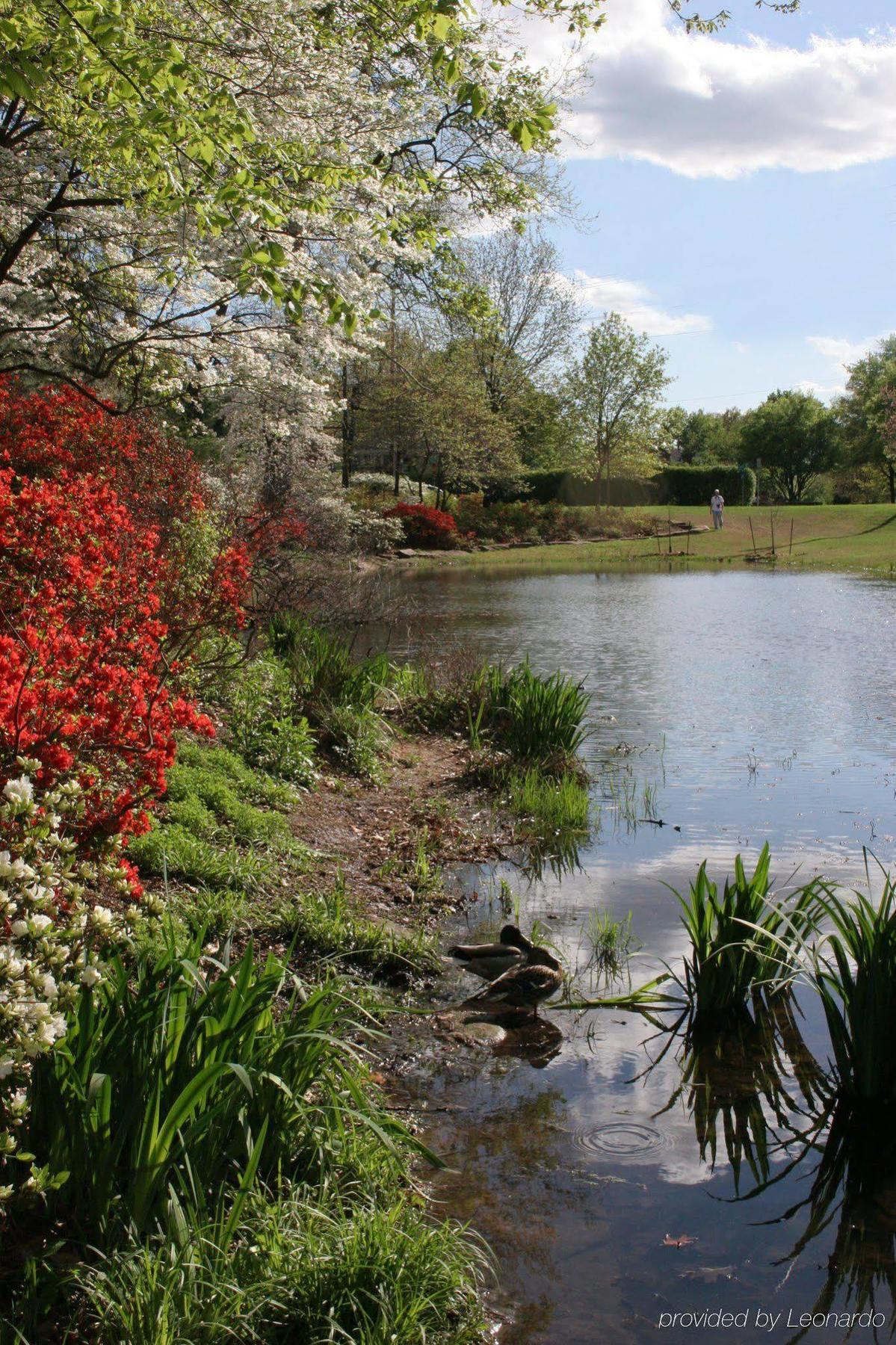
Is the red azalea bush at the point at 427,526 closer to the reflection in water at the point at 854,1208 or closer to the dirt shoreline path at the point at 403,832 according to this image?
the dirt shoreline path at the point at 403,832

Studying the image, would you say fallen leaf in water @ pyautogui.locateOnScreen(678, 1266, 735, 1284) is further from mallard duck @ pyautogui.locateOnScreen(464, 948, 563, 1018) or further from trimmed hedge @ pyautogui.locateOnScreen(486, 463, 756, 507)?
trimmed hedge @ pyautogui.locateOnScreen(486, 463, 756, 507)

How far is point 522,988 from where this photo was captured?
216 inches

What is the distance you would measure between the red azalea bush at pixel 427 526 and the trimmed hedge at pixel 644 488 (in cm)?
915

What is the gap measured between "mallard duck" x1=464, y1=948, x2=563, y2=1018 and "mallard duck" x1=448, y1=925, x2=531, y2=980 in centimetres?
11

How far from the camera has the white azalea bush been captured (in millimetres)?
2521

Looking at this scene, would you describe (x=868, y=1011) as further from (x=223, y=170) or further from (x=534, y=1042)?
(x=223, y=170)

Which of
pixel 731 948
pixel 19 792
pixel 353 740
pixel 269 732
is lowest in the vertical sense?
pixel 731 948

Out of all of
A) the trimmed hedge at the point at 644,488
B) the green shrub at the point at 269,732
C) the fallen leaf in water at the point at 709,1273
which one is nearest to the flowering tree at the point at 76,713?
the green shrub at the point at 269,732

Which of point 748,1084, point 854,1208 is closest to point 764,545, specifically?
point 748,1084

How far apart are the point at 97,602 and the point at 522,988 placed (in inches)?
111

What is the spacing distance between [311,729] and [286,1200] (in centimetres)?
629

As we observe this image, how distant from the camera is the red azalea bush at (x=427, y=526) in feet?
140

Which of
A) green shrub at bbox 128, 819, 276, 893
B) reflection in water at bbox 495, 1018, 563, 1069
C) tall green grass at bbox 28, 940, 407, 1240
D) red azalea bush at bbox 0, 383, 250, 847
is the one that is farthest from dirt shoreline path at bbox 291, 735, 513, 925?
tall green grass at bbox 28, 940, 407, 1240

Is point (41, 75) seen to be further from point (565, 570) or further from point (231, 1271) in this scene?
point (565, 570)
